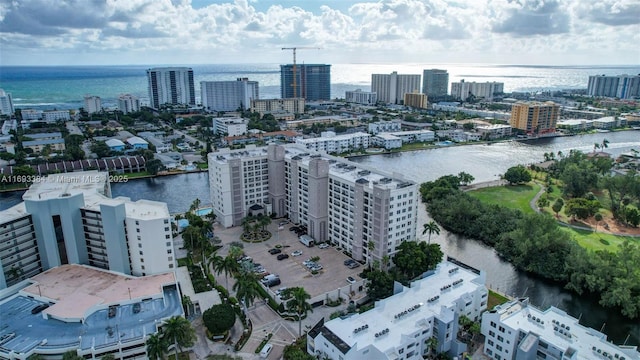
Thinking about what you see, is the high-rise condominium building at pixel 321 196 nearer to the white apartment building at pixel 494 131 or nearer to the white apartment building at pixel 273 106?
the white apartment building at pixel 494 131

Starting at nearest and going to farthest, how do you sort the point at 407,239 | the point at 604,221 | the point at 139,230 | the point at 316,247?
the point at 139,230 < the point at 407,239 < the point at 316,247 < the point at 604,221

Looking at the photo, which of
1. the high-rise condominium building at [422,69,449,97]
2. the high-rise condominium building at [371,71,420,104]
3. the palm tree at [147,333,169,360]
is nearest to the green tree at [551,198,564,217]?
the palm tree at [147,333,169,360]

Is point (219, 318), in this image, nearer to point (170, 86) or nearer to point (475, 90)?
point (170, 86)

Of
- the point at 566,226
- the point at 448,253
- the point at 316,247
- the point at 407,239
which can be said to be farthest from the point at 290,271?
the point at 566,226

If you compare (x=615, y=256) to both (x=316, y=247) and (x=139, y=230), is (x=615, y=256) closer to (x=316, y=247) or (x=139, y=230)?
(x=316, y=247)

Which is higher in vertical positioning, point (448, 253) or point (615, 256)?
point (615, 256)

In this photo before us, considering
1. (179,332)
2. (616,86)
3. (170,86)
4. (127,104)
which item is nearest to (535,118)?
(616,86)

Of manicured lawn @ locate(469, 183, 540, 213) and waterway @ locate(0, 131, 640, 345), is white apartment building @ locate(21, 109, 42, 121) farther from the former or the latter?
manicured lawn @ locate(469, 183, 540, 213)
